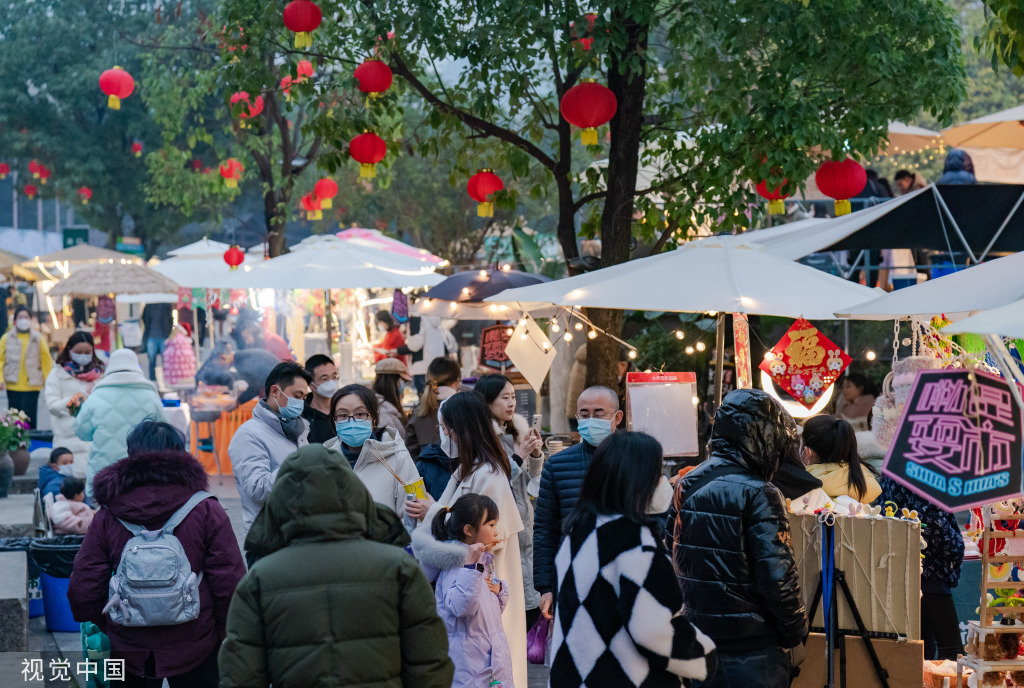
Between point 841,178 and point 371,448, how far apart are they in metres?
5.79

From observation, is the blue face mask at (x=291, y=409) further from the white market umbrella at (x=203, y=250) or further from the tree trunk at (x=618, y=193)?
the white market umbrella at (x=203, y=250)

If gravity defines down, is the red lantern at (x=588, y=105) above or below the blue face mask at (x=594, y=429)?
above

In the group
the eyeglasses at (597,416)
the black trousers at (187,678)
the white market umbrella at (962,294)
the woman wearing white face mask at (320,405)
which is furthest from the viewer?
the woman wearing white face mask at (320,405)

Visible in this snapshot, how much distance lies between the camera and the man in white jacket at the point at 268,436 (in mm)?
6090

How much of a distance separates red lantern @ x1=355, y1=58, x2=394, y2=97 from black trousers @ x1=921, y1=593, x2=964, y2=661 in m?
5.67

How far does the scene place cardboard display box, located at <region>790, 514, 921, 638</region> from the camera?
201 inches

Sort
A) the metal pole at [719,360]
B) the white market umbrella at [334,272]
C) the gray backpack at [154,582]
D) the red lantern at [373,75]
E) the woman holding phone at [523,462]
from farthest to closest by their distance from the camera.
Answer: the white market umbrella at [334,272] < the red lantern at [373,75] < the metal pole at [719,360] < the woman holding phone at [523,462] < the gray backpack at [154,582]

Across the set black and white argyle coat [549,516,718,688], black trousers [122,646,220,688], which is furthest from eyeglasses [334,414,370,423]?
black and white argyle coat [549,516,718,688]

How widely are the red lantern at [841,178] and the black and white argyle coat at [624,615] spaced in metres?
6.92

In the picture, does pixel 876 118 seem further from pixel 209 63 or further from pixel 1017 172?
pixel 209 63

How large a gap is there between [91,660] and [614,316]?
4930mm

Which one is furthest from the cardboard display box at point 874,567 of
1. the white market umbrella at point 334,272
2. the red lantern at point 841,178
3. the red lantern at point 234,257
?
the red lantern at point 234,257

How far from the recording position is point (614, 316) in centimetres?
887

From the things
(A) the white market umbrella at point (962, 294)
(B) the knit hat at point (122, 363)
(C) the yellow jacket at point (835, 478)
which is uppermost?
(A) the white market umbrella at point (962, 294)
